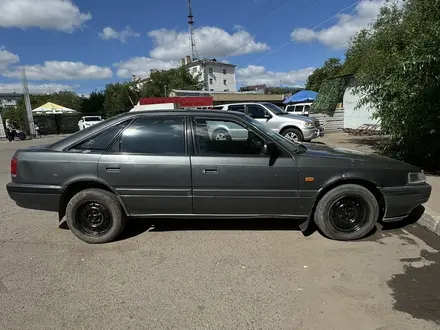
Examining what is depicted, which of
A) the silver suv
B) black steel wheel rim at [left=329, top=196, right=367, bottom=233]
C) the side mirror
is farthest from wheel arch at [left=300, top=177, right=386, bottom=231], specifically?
the silver suv

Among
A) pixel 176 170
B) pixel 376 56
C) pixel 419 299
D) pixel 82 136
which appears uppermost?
pixel 376 56

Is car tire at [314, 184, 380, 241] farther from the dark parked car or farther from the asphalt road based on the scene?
the asphalt road

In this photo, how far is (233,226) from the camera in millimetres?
4434

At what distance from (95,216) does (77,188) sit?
16.9 inches

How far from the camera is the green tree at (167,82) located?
53.0 metres

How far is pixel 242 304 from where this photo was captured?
2.75 meters

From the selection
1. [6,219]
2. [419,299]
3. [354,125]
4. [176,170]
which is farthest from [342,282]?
[354,125]

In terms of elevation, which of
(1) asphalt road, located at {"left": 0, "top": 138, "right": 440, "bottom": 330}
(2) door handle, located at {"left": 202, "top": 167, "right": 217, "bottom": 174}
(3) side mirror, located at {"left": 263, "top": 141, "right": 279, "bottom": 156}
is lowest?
(1) asphalt road, located at {"left": 0, "top": 138, "right": 440, "bottom": 330}

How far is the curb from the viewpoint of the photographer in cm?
413

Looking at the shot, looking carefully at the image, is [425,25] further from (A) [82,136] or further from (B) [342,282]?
(A) [82,136]

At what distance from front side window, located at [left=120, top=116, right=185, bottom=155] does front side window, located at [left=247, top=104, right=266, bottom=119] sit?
854 cm

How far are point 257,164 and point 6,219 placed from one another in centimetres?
427

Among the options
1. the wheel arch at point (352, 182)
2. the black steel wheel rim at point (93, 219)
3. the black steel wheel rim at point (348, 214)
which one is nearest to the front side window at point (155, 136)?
the black steel wheel rim at point (93, 219)

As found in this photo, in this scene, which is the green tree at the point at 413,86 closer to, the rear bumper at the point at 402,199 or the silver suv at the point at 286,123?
the rear bumper at the point at 402,199
